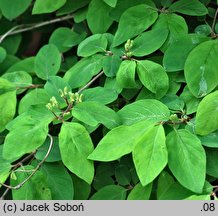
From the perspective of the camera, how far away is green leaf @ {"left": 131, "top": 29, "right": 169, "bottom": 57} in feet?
4.57

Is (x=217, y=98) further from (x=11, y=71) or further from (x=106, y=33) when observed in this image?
(x=11, y=71)

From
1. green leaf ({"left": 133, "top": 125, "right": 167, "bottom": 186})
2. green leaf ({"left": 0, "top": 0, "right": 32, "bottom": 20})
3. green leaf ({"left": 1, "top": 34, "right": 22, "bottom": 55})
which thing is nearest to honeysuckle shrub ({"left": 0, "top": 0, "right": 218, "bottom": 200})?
green leaf ({"left": 133, "top": 125, "right": 167, "bottom": 186})

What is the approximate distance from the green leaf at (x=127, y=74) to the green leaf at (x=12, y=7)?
1.95 ft

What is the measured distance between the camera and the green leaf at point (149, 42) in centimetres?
139

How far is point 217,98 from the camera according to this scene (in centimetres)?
117

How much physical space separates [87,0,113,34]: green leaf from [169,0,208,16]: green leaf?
0.75ft

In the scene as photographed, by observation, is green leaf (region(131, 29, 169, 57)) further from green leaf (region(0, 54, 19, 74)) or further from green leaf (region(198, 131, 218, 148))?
green leaf (region(0, 54, 19, 74))

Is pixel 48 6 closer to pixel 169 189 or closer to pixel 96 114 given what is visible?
pixel 96 114

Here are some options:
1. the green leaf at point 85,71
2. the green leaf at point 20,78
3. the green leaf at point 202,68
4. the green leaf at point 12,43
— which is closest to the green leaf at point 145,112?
the green leaf at point 202,68

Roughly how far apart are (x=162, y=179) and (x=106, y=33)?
21.1 inches

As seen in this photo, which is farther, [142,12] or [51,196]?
[142,12]

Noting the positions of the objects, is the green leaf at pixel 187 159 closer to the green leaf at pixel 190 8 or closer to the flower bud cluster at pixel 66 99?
the flower bud cluster at pixel 66 99

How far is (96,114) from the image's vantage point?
1.26 m
